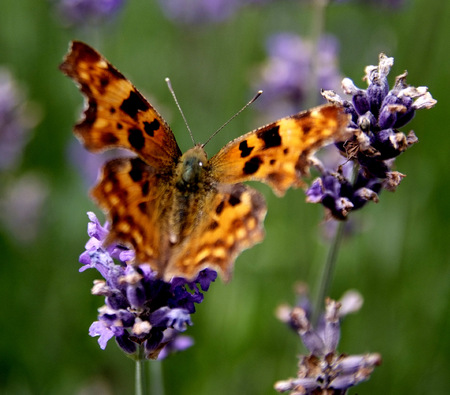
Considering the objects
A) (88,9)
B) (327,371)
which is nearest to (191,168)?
(327,371)

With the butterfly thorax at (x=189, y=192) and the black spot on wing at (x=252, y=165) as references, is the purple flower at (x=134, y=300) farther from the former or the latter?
the black spot on wing at (x=252, y=165)

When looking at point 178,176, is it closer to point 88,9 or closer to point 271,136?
point 271,136

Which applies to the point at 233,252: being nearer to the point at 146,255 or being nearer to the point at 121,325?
the point at 146,255

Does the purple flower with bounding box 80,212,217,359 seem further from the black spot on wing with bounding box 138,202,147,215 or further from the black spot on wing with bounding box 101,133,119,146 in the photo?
the black spot on wing with bounding box 101,133,119,146

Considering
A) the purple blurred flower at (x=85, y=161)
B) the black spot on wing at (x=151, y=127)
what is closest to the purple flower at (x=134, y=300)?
the black spot on wing at (x=151, y=127)

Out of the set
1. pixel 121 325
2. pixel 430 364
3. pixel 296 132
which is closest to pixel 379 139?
pixel 296 132

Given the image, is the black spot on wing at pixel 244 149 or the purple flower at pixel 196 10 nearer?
the black spot on wing at pixel 244 149
